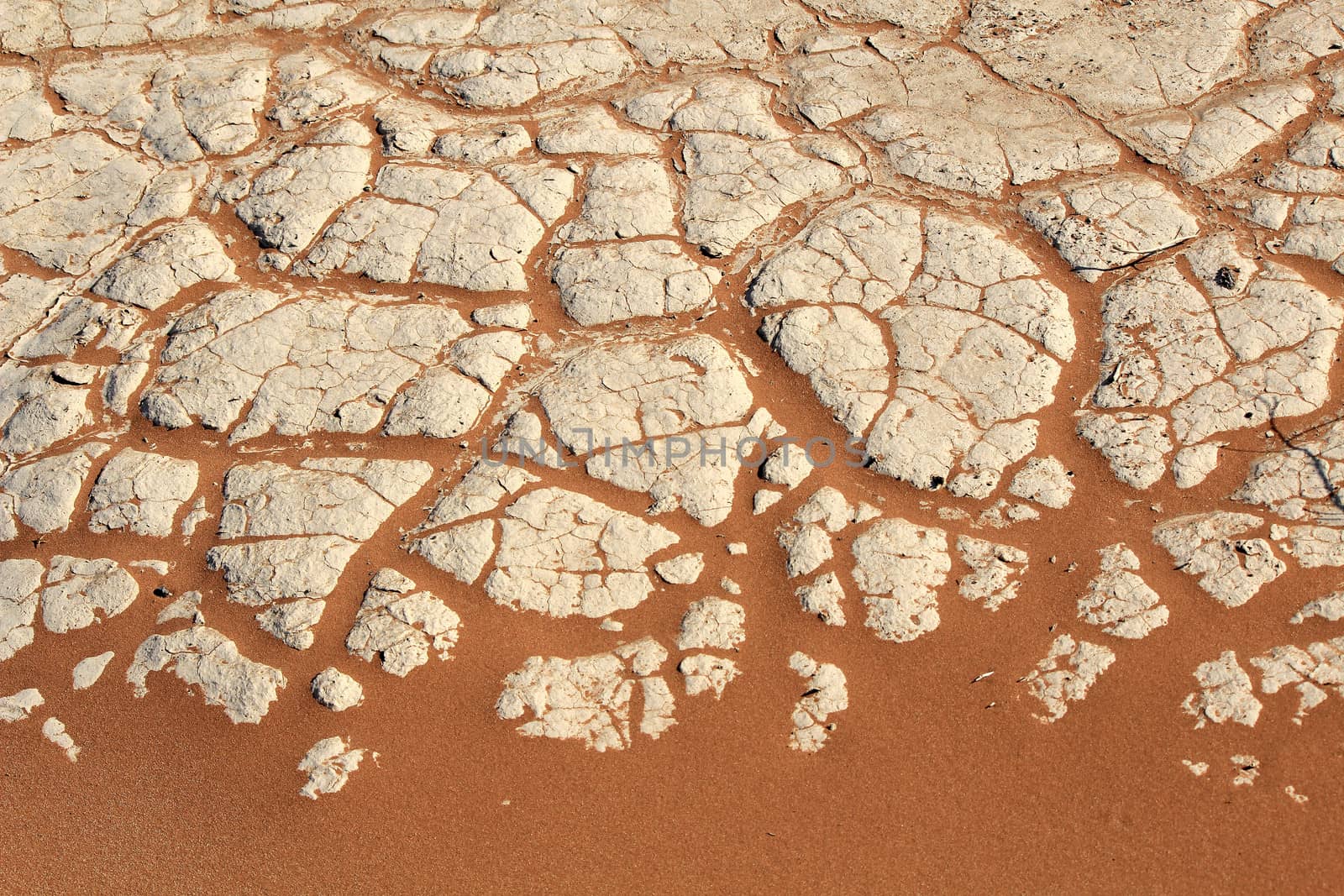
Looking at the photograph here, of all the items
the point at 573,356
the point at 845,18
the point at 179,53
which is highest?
the point at 179,53

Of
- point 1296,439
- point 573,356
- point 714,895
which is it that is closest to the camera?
point 714,895

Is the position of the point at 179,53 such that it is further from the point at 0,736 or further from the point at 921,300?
the point at 921,300

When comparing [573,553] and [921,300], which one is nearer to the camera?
[573,553]

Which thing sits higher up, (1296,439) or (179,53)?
(179,53)

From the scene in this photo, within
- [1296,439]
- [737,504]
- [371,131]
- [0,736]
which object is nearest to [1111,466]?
[1296,439]

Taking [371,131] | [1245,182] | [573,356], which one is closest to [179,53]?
[371,131]

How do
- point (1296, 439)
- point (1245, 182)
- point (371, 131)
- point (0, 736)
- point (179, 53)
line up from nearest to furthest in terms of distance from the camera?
1. point (0, 736)
2. point (1296, 439)
3. point (1245, 182)
4. point (371, 131)
5. point (179, 53)
